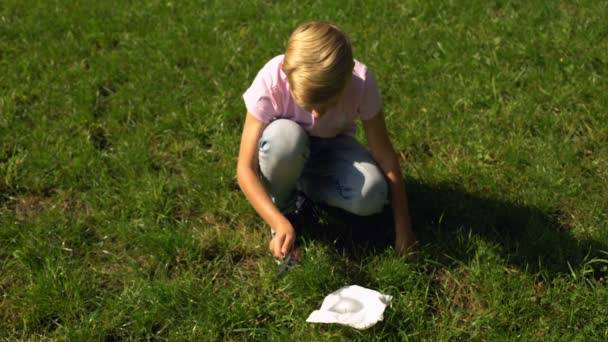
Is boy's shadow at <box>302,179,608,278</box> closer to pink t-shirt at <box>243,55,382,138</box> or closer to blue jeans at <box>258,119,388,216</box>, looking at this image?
blue jeans at <box>258,119,388,216</box>

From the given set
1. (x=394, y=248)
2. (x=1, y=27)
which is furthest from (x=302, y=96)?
(x=1, y=27)

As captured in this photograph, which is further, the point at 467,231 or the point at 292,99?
the point at 467,231

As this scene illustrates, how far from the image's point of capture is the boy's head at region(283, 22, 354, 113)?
8.69ft

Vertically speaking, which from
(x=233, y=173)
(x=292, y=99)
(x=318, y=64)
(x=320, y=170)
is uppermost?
(x=318, y=64)

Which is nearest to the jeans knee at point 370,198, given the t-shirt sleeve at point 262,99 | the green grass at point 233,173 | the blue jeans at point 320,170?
the blue jeans at point 320,170

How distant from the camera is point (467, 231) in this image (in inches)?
130

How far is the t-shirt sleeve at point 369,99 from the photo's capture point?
3.05 m

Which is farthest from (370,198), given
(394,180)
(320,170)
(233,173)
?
(233,173)

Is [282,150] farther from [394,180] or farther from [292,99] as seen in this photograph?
[394,180]

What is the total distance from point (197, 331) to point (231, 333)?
13cm

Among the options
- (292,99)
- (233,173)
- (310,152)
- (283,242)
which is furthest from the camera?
(233,173)

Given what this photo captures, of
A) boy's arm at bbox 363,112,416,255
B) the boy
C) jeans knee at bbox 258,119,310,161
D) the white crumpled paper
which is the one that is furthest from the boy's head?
the white crumpled paper

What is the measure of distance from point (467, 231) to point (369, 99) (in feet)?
2.40

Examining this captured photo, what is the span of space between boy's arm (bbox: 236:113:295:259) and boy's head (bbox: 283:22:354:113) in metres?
0.38
